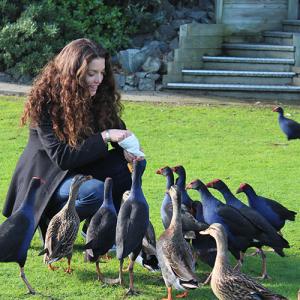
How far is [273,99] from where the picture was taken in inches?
625

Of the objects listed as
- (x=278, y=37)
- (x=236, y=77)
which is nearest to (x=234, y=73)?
(x=236, y=77)

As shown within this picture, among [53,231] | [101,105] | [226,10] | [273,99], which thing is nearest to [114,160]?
[101,105]

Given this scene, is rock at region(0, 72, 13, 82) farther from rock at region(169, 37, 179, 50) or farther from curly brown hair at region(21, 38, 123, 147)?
curly brown hair at region(21, 38, 123, 147)

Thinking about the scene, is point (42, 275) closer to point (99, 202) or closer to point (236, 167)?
point (99, 202)

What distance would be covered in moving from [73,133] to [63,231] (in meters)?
0.84

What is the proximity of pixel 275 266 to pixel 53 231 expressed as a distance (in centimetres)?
198

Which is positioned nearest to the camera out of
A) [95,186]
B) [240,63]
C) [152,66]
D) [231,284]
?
[231,284]

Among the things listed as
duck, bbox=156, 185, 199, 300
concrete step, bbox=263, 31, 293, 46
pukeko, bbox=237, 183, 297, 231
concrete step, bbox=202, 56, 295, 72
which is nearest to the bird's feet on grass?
duck, bbox=156, 185, 199, 300

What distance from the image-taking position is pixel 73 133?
7191 mm

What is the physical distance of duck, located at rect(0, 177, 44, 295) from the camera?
21.5ft

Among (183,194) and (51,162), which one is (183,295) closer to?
(183,194)

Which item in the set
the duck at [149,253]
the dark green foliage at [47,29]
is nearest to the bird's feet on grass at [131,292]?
the duck at [149,253]

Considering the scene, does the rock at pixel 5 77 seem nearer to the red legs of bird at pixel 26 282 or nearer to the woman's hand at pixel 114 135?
the woman's hand at pixel 114 135

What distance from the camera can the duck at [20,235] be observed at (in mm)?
6566
